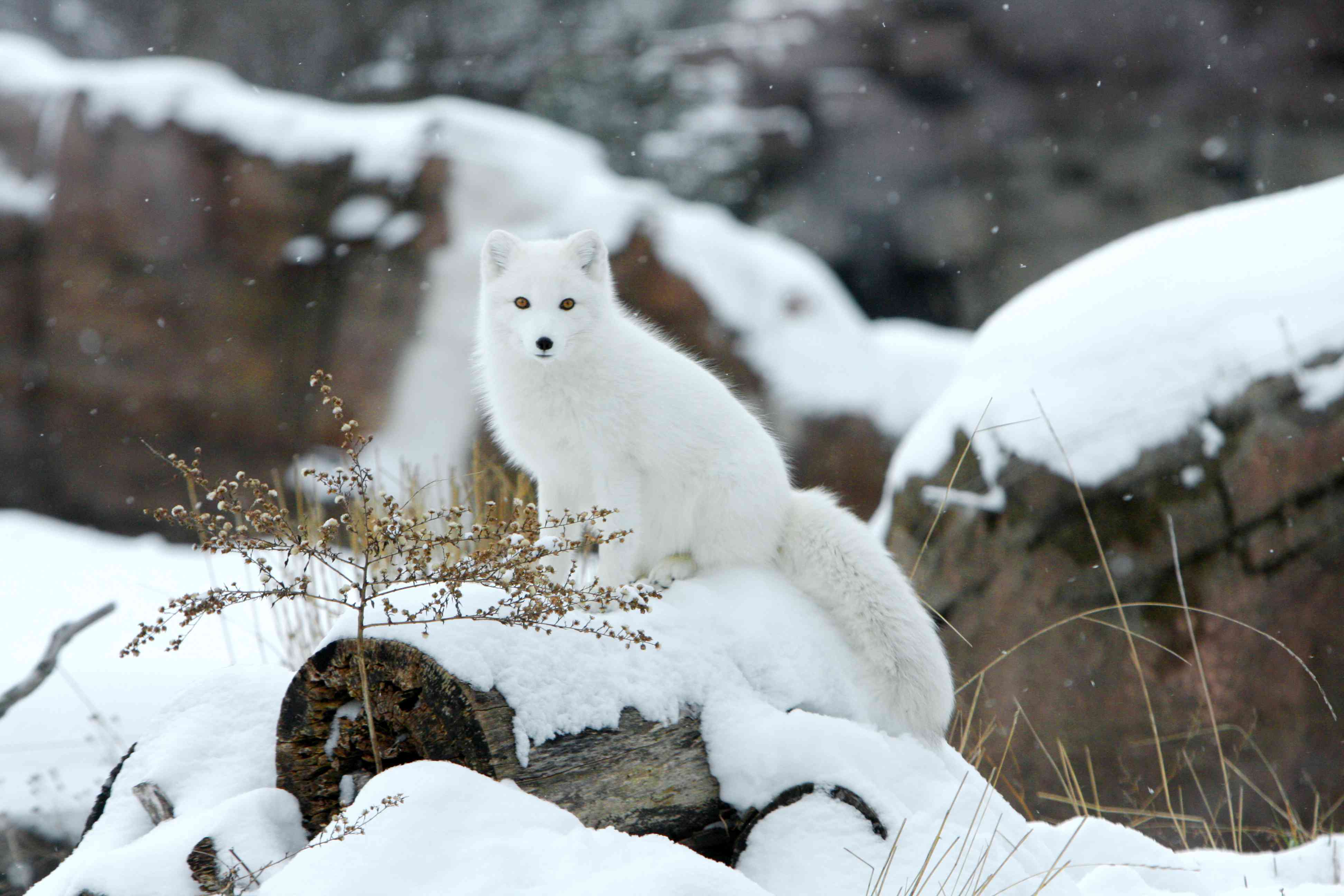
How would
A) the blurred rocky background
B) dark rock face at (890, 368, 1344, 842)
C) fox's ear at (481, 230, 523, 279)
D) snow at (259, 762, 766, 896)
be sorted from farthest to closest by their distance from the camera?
the blurred rocky background
dark rock face at (890, 368, 1344, 842)
fox's ear at (481, 230, 523, 279)
snow at (259, 762, 766, 896)

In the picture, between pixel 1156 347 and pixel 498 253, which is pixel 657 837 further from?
pixel 1156 347

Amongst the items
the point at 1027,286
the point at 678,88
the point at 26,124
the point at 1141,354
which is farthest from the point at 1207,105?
the point at 26,124

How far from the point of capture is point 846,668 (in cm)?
204

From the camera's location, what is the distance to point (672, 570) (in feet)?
7.91

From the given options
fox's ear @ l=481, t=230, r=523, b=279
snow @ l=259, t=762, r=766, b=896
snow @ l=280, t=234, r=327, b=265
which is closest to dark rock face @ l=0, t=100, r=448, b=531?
snow @ l=280, t=234, r=327, b=265

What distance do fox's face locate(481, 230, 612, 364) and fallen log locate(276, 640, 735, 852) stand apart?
0.93 metres

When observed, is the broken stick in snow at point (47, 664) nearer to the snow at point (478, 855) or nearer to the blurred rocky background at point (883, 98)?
the snow at point (478, 855)

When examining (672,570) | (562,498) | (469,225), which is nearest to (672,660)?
(672,570)

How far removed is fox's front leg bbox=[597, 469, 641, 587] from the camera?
229 centimetres

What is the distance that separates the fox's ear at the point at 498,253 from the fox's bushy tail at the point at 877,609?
95cm

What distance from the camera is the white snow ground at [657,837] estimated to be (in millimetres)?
1292

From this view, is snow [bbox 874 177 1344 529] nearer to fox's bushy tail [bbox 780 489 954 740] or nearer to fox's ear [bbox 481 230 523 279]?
fox's bushy tail [bbox 780 489 954 740]

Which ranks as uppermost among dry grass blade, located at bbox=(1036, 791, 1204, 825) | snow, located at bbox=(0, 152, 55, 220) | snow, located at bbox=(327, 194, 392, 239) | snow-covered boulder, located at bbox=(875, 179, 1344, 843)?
snow, located at bbox=(0, 152, 55, 220)

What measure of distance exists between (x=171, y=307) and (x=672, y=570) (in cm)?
545
